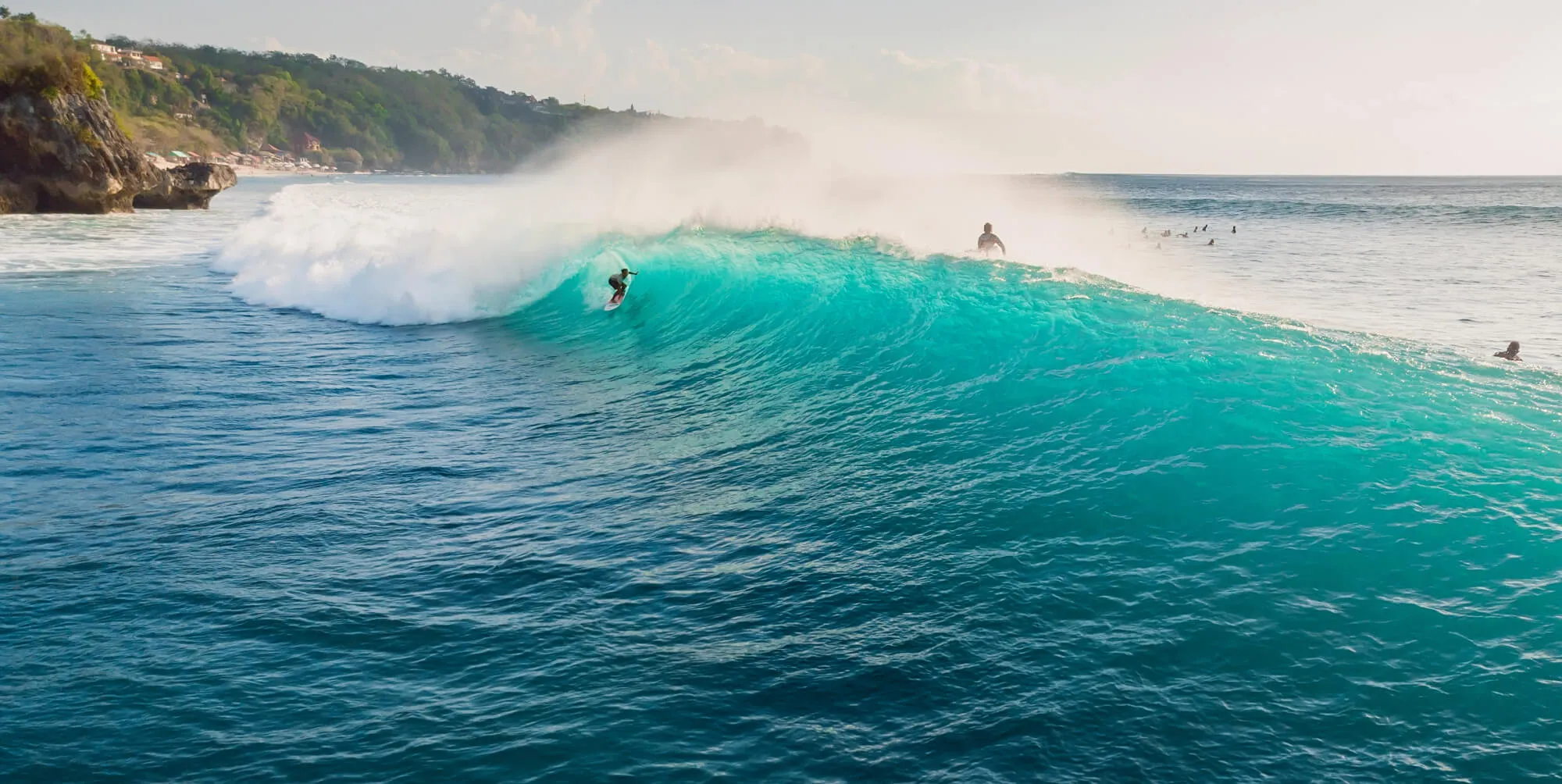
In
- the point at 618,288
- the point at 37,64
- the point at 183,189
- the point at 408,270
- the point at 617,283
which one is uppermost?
the point at 37,64

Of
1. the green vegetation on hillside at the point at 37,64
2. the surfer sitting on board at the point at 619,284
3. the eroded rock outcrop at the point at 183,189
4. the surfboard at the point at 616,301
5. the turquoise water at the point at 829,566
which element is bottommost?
the turquoise water at the point at 829,566

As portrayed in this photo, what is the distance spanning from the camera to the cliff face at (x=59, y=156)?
160 ft

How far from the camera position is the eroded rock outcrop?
6131cm

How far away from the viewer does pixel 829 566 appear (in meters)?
7.94

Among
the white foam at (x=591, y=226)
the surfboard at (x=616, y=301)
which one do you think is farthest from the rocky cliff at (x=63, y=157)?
the surfboard at (x=616, y=301)

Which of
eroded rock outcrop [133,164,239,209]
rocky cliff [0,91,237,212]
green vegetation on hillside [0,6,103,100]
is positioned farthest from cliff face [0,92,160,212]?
eroded rock outcrop [133,164,239,209]

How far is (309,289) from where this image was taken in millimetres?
24859

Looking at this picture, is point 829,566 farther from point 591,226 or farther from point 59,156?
point 59,156

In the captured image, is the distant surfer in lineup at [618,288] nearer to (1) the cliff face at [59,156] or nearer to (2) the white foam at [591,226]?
(2) the white foam at [591,226]

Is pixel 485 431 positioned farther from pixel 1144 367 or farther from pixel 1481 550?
pixel 1481 550

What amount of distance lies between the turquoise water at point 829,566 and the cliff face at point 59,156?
44.1 metres

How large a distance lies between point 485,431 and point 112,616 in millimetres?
5595

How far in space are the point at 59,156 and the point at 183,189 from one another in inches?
462

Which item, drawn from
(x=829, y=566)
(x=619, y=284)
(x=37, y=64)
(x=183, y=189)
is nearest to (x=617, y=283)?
(x=619, y=284)
